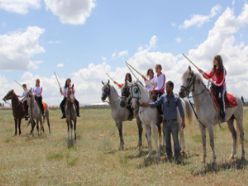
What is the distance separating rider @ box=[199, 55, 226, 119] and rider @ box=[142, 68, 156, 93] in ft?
→ 7.87

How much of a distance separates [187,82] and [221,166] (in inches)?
96.8

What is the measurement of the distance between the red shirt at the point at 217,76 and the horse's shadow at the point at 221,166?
86.1 inches

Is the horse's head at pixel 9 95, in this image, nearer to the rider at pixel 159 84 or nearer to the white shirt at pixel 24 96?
the white shirt at pixel 24 96

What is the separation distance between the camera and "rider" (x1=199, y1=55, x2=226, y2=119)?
1100 centimetres

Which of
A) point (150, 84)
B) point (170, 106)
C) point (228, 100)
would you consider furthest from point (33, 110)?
point (228, 100)

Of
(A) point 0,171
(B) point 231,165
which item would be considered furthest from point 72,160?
(B) point 231,165

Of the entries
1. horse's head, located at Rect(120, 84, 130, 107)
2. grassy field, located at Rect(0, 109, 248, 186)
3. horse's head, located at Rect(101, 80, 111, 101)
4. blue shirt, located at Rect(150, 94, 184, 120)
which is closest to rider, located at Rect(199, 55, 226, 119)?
blue shirt, located at Rect(150, 94, 184, 120)

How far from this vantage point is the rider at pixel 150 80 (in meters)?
13.3

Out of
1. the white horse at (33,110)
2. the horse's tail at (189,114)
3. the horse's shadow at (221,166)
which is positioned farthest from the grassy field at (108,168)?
the white horse at (33,110)

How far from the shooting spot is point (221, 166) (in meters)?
10.9

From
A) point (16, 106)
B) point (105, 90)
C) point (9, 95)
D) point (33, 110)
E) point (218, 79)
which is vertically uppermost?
point (9, 95)

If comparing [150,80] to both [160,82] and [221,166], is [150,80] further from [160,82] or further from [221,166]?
[221,166]

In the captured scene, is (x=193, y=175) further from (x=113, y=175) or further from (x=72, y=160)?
(x=72, y=160)

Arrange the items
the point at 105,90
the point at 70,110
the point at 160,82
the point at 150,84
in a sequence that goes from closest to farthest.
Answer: the point at 160,82 < the point at 150,84 < the point at 105,90 < the point at 70,110
